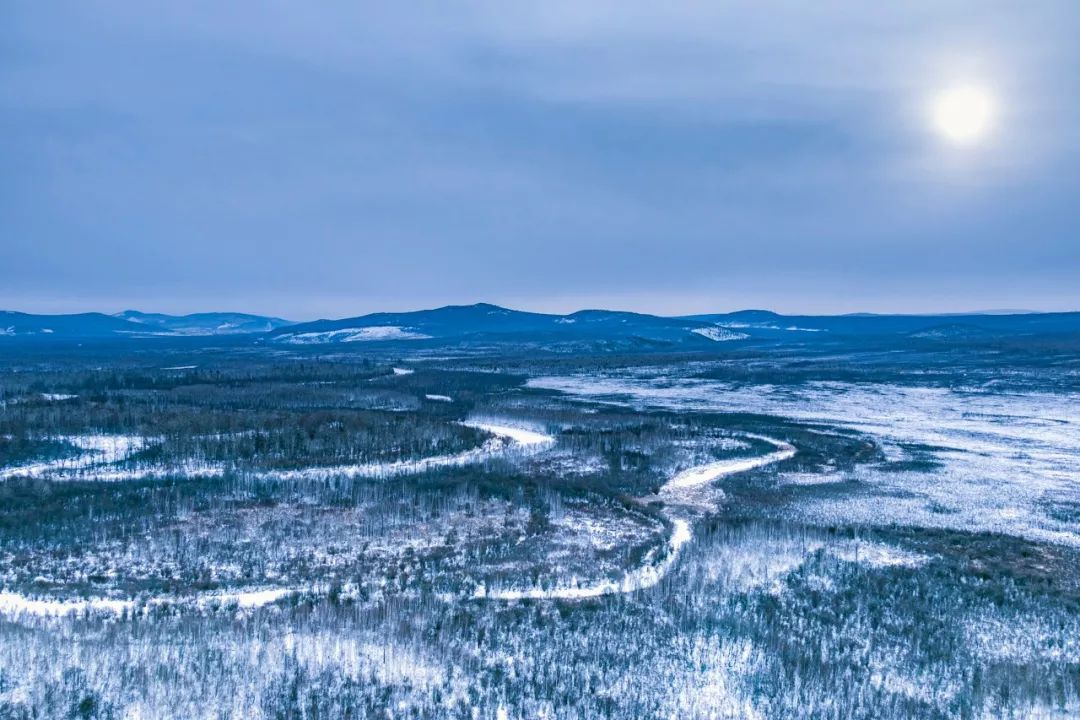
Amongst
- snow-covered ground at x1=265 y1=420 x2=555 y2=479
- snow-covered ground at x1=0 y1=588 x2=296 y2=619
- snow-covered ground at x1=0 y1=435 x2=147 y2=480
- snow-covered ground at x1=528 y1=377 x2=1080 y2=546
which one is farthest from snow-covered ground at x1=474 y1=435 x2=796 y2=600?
snow-covered ground at x1=0 y1=435 x2=147 y2=480

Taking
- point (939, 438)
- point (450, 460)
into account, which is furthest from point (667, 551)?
point (939, 438)

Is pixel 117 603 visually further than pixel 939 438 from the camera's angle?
No

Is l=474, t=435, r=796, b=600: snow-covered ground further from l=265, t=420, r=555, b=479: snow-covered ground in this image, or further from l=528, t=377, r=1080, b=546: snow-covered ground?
l=265, t=420, r=555, b=479: snow-covered ground

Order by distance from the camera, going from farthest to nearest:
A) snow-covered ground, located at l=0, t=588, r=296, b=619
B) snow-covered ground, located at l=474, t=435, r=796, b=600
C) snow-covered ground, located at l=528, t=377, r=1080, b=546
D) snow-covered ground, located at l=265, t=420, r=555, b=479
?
snow-covered ground, located at l=265, t=420, r=555, b=479 < snow-covered ground, located at l=528, t=377, r=1080, b=546 < snow-covered ground, located at l=474, t=435, r=796, b=600 < snow-covered ground, located at l=0, t=588, r=296, b=619

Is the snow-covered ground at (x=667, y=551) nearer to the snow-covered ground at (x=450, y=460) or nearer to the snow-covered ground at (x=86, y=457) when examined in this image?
the snow-covered ground at (x=450, y=460)

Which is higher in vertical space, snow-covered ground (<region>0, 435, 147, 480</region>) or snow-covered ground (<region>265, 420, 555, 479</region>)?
snow-covered ground (<region>0, 435, 147, 480</region>)

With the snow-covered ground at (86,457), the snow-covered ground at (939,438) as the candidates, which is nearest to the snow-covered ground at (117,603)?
the snow-covered ground at (86,457)

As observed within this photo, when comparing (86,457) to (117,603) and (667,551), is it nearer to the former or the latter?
(117,603)

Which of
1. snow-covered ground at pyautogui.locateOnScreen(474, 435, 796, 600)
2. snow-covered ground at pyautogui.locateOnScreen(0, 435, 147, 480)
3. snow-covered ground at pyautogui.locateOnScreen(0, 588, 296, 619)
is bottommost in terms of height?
snow-covered ground at pyautogui.locateOnScreen(474, 435, 796, 600)

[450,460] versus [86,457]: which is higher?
[86,457]
